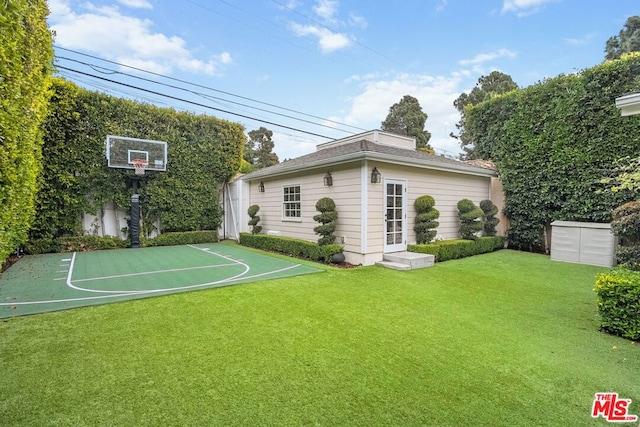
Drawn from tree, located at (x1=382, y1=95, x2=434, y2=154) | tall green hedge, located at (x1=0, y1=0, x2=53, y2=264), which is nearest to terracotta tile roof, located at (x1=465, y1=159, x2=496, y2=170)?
tall green hedge, located at (x1=0, y1=0, x2=53, y2=264)

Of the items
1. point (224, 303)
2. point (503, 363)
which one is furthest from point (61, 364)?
point (503, 363)

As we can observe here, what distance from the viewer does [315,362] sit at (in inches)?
100

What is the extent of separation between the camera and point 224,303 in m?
4.10

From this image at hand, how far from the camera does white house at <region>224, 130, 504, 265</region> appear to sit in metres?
6.91

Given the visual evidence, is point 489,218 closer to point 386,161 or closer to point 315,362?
point 386,161

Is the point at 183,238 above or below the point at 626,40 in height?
below

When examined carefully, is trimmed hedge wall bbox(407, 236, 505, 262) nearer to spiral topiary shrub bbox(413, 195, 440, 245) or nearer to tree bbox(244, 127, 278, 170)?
spiral topiary shrub bbox(413, 195, 440, 245)

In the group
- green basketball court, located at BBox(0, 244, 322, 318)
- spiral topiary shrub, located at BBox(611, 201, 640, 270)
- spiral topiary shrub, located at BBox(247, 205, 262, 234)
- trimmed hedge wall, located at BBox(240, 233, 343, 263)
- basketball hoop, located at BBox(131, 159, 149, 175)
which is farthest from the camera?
spiral topiary shrub, located at BBox(247, 205, 262, 234)

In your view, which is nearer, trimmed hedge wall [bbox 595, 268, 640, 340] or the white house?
trimmed hedge wall [bbox 595, 268, 640, 340]

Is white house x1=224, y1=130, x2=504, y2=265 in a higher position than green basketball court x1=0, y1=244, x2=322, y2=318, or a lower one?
higher

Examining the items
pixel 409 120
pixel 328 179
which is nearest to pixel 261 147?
pixel 409 120

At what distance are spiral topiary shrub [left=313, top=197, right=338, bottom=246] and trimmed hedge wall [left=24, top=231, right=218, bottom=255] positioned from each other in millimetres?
6423

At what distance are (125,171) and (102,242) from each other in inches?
98.3

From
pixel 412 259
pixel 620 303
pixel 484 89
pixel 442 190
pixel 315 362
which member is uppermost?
pixel 484 89
